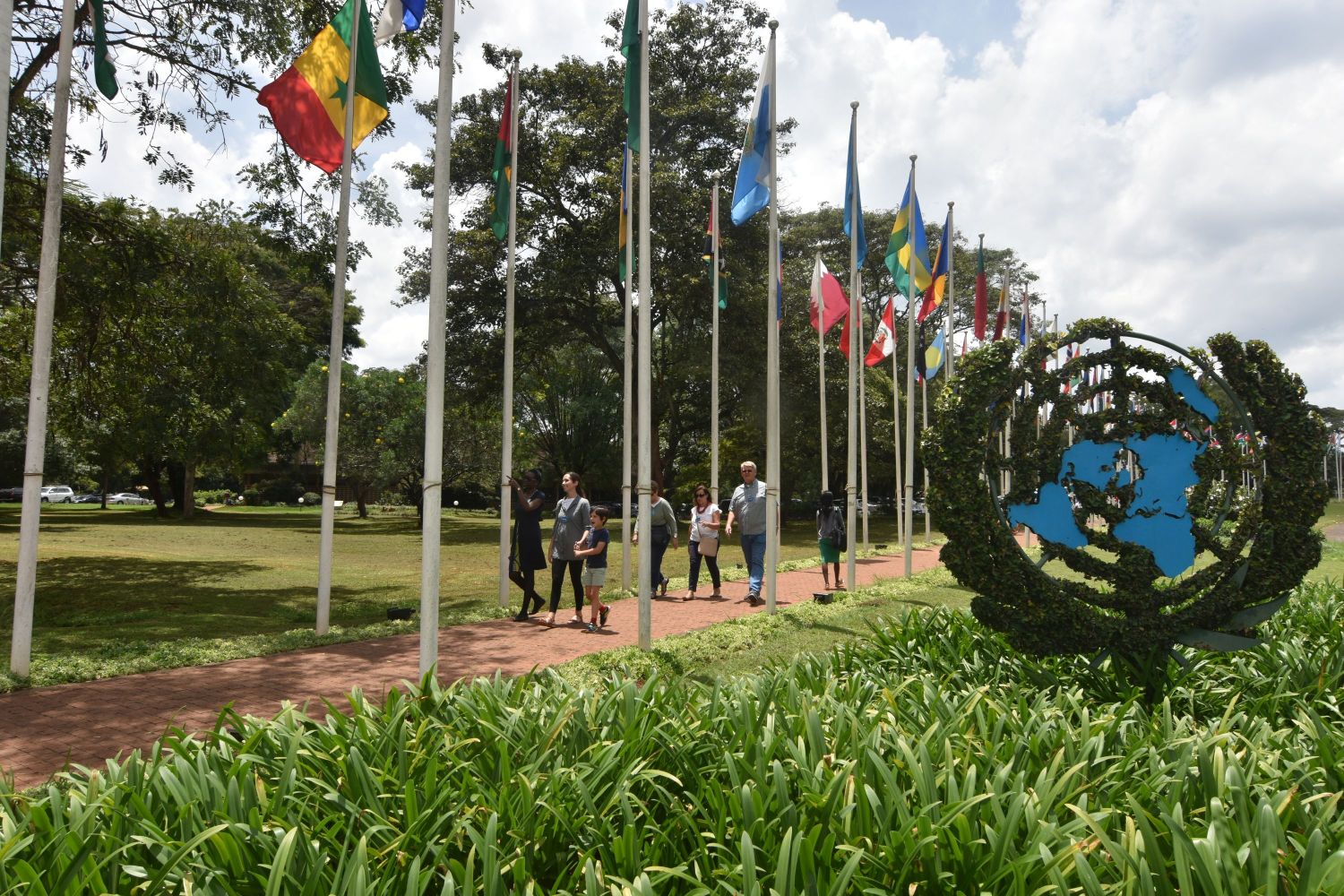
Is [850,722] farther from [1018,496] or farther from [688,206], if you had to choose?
[688,206]

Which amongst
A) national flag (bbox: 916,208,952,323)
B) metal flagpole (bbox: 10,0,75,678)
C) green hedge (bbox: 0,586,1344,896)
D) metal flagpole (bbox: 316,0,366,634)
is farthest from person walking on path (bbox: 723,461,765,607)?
metal flagpole (bbox: 10,0,75,678)

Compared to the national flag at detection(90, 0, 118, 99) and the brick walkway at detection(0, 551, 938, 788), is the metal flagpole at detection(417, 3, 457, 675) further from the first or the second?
the national flag at detection(90, 0, 118, 99)

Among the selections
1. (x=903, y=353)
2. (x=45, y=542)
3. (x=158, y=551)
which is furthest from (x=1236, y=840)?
(x=903, y=353)

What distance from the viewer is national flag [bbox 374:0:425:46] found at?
266 inches

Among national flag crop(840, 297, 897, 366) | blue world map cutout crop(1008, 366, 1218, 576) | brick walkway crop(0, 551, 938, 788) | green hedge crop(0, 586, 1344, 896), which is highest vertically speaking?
national flag crop(840, 297, 897, 366)

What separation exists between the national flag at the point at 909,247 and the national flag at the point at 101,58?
10003 mm

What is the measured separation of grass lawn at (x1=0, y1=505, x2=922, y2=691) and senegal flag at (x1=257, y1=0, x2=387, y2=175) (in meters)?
5.04

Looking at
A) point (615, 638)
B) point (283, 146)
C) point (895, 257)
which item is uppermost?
point (283, 146)

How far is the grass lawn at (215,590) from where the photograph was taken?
8555 millimetres

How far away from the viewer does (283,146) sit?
12.4m

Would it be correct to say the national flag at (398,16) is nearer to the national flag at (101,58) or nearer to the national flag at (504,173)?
the national flag at (101,58)

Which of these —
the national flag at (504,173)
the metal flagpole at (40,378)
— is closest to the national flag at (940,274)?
the national flag at (504,173)

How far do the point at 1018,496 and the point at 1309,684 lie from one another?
77.3 inches

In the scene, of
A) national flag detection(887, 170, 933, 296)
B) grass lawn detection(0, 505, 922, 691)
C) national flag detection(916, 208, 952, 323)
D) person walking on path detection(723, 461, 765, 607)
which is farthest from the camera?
national flag detection(916, 208, 952, 323)
